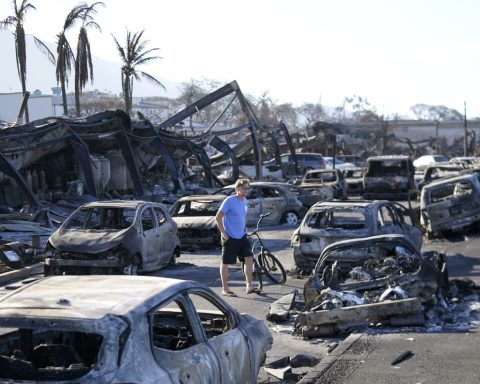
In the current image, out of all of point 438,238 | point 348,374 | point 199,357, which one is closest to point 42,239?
point 438,238

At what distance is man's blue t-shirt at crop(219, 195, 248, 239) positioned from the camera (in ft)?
42.8

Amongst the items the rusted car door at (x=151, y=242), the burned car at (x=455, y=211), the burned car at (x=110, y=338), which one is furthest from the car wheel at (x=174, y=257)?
the burned car at (x=110, y=338)

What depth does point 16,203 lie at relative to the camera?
26.3 meters

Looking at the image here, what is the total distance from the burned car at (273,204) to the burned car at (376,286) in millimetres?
12490

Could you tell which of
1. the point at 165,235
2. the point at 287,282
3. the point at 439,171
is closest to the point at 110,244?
the point at 165,235

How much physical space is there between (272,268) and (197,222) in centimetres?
524

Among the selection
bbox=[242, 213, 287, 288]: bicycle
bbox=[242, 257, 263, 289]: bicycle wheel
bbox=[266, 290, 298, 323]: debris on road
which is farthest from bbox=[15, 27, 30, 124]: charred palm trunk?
bbox=[266, 290, 298, 323]: debris on road

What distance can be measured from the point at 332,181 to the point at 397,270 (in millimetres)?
22093

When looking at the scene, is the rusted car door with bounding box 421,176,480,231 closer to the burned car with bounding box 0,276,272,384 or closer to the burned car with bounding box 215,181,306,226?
the burned car with bounding box 215,181,306,226

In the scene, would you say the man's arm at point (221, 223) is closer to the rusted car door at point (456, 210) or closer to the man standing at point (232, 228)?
the man standing at point (232, 228)

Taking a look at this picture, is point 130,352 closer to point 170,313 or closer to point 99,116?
point 170,313

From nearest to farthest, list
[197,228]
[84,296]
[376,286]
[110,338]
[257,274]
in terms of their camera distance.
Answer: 1. [110,338]
2. [84,296]
3. [376,286]
4. [257,274]
5. [197,228]

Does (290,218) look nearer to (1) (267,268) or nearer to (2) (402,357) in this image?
(1) (267,268)

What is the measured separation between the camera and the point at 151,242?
15570 mm
